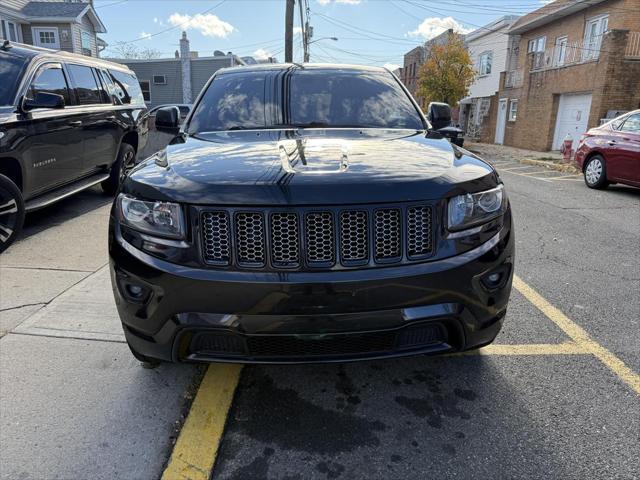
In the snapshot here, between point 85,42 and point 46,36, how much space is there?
7.39 ft

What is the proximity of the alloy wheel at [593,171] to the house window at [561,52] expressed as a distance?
13528 millimetres

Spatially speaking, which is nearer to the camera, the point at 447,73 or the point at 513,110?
the point at 447,73

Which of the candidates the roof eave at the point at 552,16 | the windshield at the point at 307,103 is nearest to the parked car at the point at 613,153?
the windshield at the point at 307,103

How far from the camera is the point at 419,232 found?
2033mm

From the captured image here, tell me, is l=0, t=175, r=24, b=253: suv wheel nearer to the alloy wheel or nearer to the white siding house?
the alloy wheel

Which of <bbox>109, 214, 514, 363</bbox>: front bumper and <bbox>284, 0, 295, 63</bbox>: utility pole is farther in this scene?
<bbox>284, 0, 295, 63</bbox>: utility pole

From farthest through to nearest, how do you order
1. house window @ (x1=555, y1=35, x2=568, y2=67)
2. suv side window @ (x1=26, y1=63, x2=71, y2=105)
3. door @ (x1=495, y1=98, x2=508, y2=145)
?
1. door @ (x1=495, y1=98, x2=508, y2=145)
2. house window @ (x1=555, y1=35, x2=568, y2=67)
3. suv side window @ (x1=26, y1=63, x2=71, y2=105)

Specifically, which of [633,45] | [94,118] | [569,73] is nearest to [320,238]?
[94,118]

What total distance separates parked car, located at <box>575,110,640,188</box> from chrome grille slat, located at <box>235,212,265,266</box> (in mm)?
8311

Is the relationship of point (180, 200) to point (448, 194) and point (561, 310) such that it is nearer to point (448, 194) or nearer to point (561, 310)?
point (448, 194)

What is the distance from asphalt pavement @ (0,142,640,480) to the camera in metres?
2.02

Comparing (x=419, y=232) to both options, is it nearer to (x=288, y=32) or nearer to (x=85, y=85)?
(x=85, y=85)

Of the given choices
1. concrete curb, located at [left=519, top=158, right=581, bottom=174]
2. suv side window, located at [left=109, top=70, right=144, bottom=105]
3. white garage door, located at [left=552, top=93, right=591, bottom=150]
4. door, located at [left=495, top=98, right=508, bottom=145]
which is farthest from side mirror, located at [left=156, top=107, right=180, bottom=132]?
door, located at [left=495, top=98, right=508, bottom=145]

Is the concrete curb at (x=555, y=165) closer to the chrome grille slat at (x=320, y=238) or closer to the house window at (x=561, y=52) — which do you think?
the house window at (x=561, y=52)
